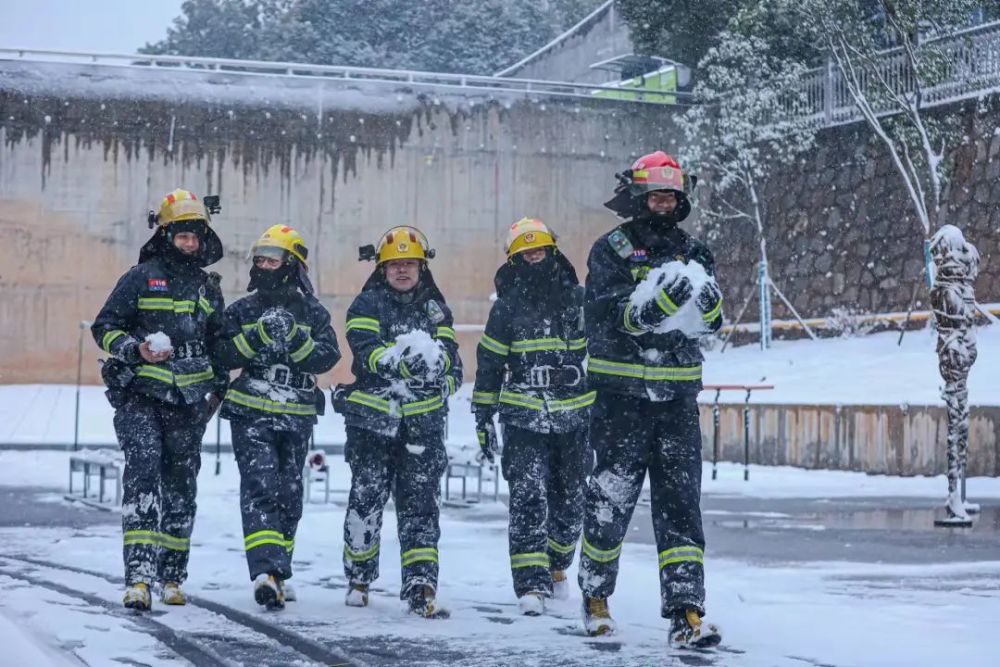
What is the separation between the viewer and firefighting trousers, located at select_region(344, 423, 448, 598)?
25.7ft

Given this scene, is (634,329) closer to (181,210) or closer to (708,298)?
(708,298)

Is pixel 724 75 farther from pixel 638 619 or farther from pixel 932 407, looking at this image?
pixel 638 619

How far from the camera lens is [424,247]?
809cm

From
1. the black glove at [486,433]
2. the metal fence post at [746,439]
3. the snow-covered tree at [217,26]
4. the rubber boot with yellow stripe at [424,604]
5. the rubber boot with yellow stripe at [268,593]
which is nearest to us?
the rubber boot with yellow stripe at [424,604]

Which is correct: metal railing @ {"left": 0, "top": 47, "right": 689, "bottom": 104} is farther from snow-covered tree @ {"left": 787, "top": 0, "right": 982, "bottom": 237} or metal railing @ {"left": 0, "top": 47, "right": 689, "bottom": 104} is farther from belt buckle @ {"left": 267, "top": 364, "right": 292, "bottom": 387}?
belt buckle @ {"left": 267, "top": 364, "right": 292, "bottom": 387}

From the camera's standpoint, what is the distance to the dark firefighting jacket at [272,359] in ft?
25.8

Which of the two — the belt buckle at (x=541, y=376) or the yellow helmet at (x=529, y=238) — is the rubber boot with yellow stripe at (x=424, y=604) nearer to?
the belt buckle at (x=541, y=376)

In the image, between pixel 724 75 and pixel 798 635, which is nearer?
pixel 798 635

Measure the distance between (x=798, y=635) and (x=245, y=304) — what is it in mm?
3255

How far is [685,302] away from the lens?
6398 mm

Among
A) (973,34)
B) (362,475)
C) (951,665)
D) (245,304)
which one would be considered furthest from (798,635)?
(973,34)

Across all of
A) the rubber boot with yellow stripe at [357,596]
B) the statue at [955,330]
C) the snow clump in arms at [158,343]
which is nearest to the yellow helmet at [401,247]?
the snow clump in arms at [158,343]

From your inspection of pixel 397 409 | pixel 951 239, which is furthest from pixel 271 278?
pixel 951 239

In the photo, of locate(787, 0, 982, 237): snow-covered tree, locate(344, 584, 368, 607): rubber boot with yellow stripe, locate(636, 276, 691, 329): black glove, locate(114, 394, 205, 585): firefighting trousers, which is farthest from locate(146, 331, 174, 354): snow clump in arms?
locate(787, 0, 982, 237): snow-covered tree
